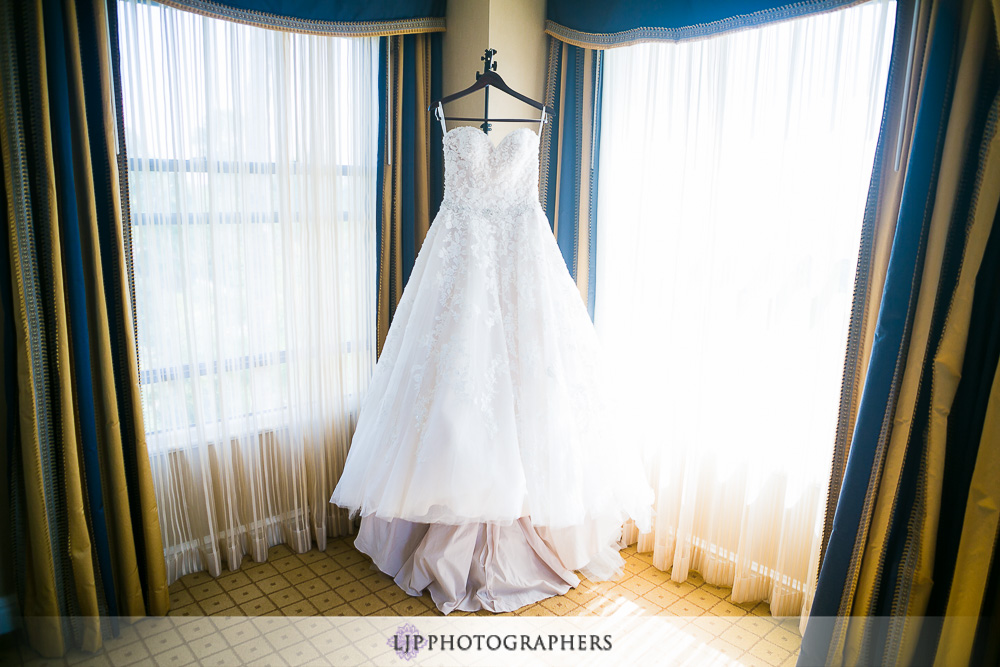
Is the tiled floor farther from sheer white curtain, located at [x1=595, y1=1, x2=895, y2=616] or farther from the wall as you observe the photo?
the wall

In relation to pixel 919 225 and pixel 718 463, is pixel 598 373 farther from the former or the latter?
→ pixel 919 225

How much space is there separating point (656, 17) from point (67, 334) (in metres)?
2.36

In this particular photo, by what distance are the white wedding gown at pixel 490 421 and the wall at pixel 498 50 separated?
1.35 feet

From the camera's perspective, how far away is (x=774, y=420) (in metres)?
2.29

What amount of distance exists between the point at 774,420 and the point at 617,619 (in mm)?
930

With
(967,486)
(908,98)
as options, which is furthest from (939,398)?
(908,98)

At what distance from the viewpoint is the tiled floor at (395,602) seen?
7.11 ft

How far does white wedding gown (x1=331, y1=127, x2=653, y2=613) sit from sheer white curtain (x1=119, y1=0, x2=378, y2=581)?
42cm

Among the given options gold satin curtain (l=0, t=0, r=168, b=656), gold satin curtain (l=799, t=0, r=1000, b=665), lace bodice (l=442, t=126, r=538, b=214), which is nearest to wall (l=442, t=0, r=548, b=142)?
lace bodice (l=442, t=126, r=538, b=214)

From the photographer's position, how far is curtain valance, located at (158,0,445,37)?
2.24 m

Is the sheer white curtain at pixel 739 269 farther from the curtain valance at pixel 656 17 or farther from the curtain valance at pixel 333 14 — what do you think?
the curtain valance at pixel 333 14

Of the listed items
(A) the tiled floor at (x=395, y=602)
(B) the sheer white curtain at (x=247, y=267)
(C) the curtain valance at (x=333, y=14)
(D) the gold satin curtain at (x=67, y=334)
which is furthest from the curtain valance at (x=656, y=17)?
(A) the tiled floor at (x=395, y=602)

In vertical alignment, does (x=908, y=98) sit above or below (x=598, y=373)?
above

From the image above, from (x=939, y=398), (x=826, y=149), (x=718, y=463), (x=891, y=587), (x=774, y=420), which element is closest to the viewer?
(x=939, y=398)
